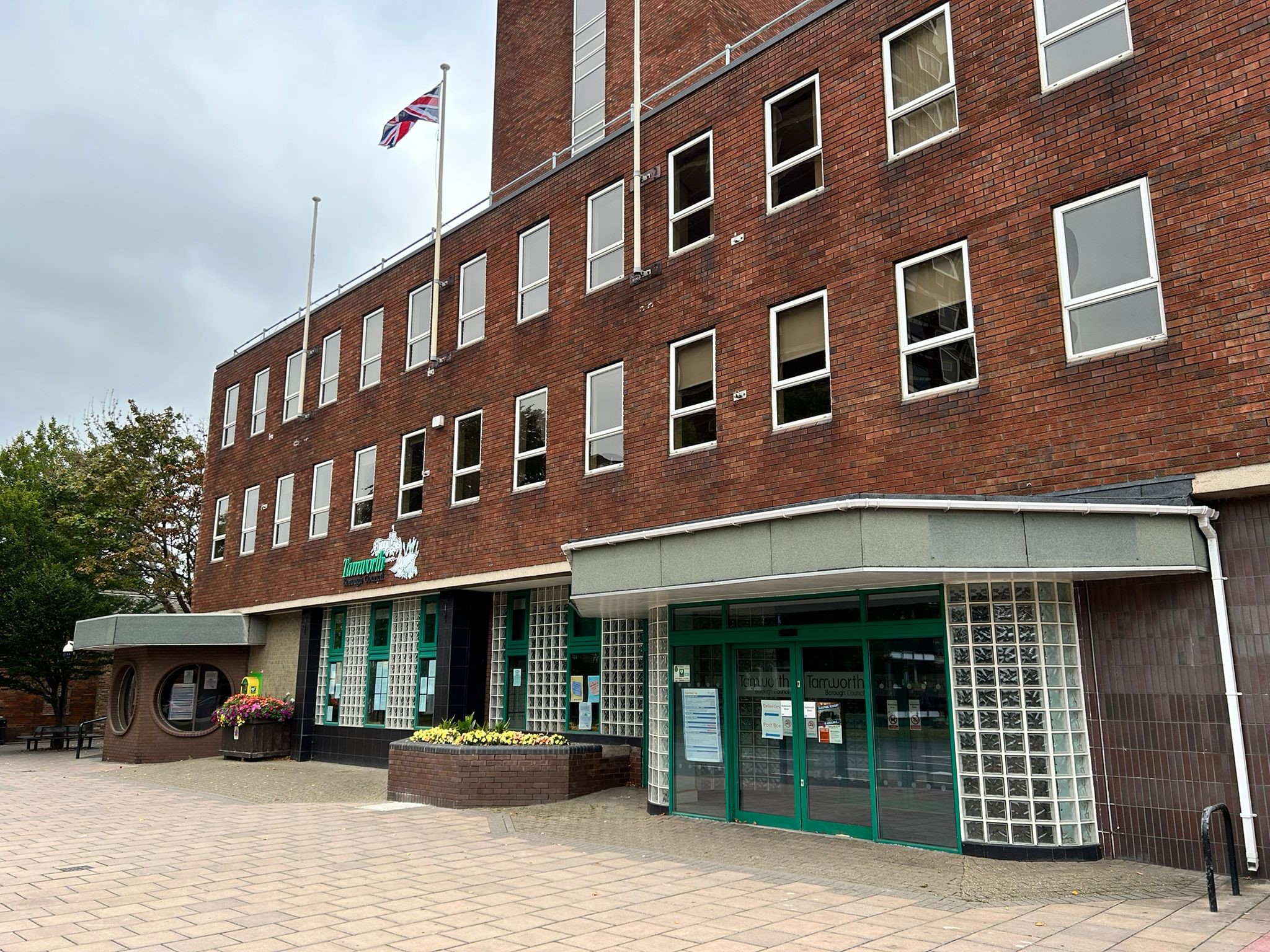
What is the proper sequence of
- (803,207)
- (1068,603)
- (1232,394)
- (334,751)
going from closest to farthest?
(1232,394) → (1068,603) → (803,207) → (334,751)

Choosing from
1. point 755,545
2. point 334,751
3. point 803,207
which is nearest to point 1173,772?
point 755,545

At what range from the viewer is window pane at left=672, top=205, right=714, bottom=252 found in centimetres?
1400

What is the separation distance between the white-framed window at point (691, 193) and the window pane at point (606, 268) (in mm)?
1294

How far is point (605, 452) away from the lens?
49.2 ft

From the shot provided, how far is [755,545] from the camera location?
940cm

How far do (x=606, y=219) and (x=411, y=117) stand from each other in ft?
19.3

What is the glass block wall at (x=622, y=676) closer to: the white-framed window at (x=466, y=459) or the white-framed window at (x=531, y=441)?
the white-framed window at (x=531, y=441)

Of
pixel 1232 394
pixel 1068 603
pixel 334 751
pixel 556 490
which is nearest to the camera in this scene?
pixel 1232 394

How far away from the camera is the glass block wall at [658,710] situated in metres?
12.1

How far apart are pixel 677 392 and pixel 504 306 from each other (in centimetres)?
510

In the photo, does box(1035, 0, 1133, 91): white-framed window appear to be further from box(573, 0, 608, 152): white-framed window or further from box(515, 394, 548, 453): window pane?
box(573, 0, 608, 152): white-framed window

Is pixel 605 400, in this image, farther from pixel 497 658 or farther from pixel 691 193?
pixel 497 658

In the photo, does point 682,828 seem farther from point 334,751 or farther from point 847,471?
point 334,751

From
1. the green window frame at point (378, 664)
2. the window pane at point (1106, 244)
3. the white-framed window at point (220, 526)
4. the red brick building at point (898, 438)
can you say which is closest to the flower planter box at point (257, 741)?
the green window frame at point (378, 664)
